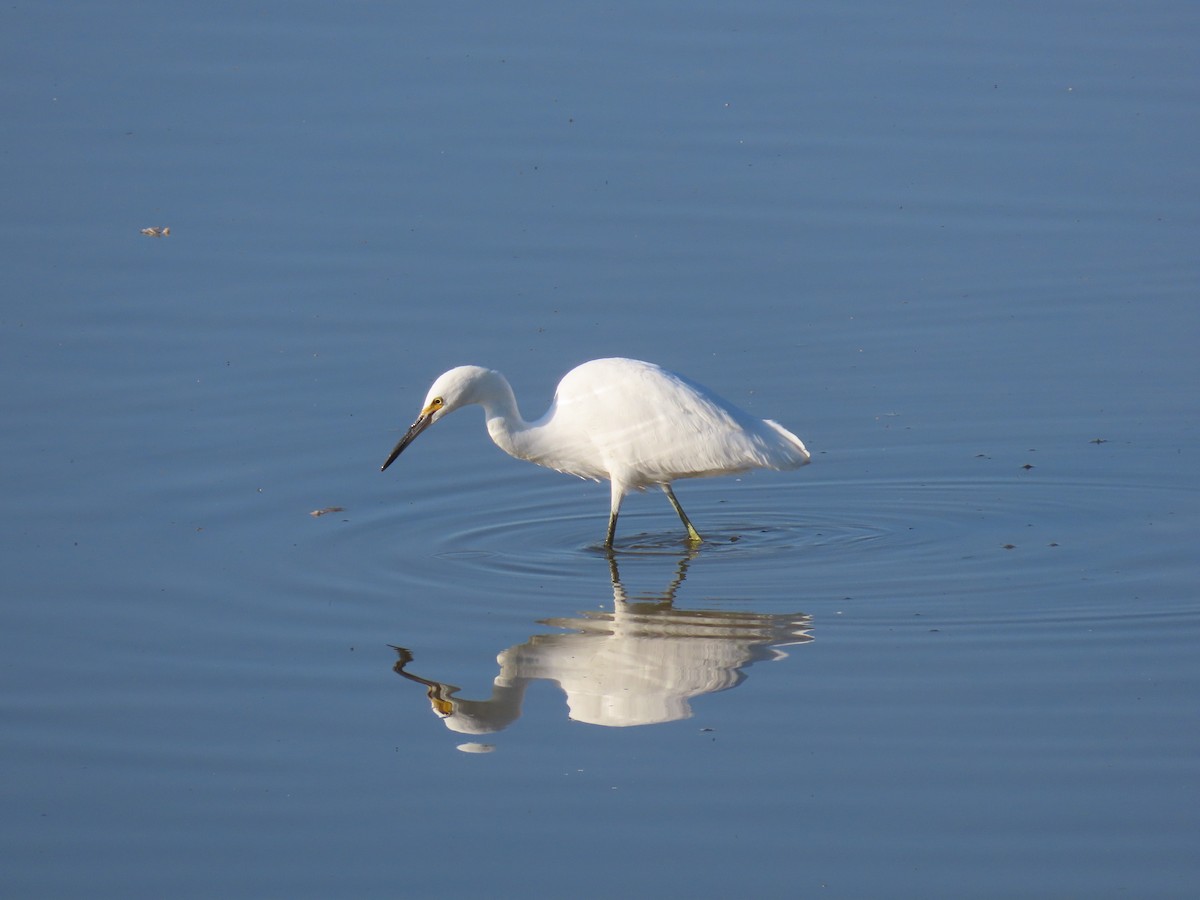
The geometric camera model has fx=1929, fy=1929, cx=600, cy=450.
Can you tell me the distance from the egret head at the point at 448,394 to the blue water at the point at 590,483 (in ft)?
1.39

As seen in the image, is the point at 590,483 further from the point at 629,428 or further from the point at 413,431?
the point at 413,431

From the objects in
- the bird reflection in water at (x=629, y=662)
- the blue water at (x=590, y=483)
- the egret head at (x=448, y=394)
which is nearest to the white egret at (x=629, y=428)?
the egret head at (x=448, y=394)

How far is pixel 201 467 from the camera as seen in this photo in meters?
10.3

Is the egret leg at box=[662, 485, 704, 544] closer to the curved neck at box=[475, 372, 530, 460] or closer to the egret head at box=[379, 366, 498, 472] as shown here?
the curved neck at box=[475, 372, 530, 460]

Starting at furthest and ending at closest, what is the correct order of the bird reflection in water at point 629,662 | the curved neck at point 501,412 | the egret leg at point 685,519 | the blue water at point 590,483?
the curved neck at point 501,412 < the egret leg at point 685,519 < the bird reflection in water at point 629,662 < the blue water at point 590,483

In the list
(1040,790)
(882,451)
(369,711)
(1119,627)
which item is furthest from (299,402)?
(1040,790)

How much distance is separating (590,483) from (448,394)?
1.49 m

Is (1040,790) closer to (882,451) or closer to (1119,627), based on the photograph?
(1119,627)

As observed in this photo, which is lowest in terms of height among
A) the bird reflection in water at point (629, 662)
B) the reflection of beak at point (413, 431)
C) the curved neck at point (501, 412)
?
the bird reflection in water at point (629, 662)

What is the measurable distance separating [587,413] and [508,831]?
3.82 meters

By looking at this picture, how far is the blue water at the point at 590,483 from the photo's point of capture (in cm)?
638

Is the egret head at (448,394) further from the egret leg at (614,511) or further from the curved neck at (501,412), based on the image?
the egret leg at (614,511)

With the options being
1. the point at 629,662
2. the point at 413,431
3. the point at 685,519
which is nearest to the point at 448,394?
the point at 413,431

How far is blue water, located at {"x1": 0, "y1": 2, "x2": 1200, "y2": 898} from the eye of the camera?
638cm
